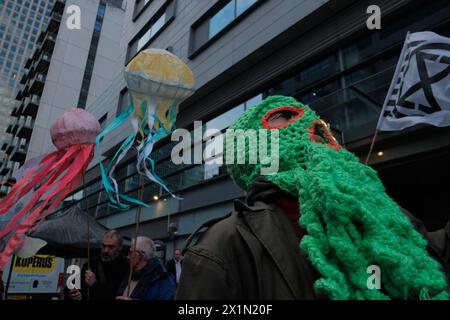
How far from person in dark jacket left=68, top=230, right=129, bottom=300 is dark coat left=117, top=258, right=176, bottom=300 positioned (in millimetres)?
285

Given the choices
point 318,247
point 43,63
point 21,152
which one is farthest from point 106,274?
point 21,152

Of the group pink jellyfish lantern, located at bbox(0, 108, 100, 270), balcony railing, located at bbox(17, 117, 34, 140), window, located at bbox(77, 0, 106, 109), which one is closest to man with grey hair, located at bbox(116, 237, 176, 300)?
pink jellyfish lantern, located at bbox(0, 108, 100, 270)

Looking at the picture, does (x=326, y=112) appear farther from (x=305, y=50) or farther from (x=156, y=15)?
(x=156, y=15)

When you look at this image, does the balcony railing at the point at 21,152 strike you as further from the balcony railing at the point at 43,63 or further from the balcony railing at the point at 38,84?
the balcony railing at the point at 43,63

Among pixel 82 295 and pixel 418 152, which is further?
pixel 418 152

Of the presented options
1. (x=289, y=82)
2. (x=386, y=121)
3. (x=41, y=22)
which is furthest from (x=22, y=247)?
(x=41, y=22)

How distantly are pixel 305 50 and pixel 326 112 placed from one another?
2.61 m

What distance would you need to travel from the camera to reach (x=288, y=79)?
30.8ft

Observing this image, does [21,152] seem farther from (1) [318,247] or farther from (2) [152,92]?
(1) [318,247]

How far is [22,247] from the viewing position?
380 centimetres

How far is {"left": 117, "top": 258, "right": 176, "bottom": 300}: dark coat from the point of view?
301 centimetres

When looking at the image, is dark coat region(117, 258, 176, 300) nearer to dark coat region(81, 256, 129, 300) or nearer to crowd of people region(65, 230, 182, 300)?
crowd of people region(65, 230, 182, 300)

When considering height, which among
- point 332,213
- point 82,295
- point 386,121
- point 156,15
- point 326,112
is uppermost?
point 156,15

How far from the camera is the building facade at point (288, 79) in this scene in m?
6.16
